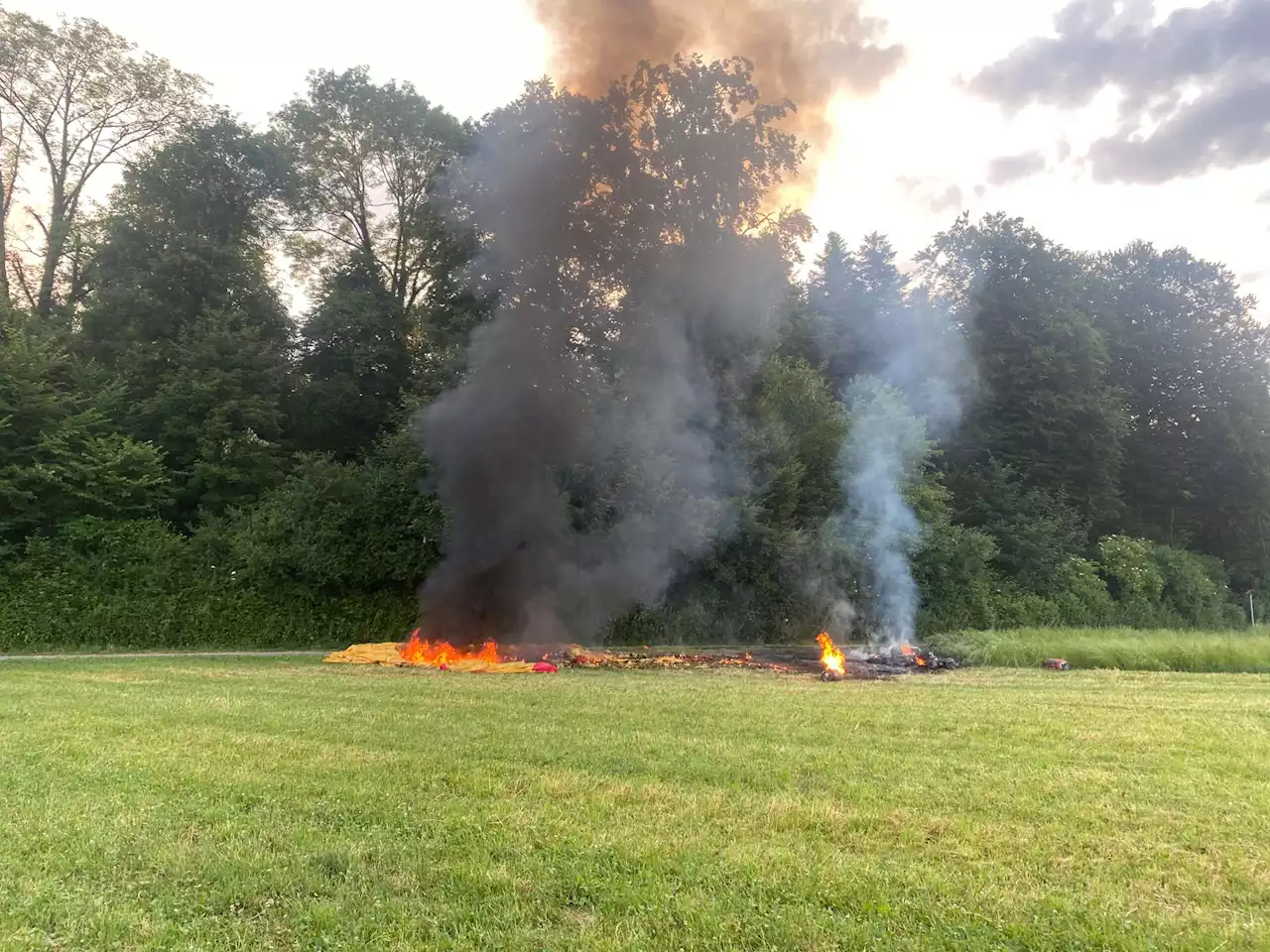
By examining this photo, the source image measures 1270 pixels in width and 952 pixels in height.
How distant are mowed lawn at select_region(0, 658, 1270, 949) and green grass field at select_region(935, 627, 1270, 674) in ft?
18.9

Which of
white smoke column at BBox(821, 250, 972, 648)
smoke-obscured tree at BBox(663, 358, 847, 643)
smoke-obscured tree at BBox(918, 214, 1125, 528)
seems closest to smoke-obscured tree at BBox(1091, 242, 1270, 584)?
smoke-obscured tree at BBox(918, 214, 1125, 528)

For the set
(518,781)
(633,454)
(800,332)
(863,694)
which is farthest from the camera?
(800,332)

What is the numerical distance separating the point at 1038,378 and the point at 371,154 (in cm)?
2518

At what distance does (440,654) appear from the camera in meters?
14.0

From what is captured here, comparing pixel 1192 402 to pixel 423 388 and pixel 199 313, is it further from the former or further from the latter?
pixel 199 313

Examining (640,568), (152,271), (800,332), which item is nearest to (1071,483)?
(800,332)

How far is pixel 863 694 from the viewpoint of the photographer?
33.4 ft

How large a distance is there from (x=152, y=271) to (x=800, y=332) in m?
20.1

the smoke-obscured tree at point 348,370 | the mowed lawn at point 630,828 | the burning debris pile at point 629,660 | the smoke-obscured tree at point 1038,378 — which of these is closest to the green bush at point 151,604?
the burning debris pile at point 629,660

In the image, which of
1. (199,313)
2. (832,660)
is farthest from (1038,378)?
(199,313)

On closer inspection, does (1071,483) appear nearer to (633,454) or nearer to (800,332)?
(800,332)

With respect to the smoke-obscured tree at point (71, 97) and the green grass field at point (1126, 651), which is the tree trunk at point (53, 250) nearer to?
the smoke-obscured tree at point (71, 97)

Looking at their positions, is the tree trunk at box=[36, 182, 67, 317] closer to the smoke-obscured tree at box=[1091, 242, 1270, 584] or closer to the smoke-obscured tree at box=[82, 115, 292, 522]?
the smoke-obscured tree at box=[82, 115, 292, 522]

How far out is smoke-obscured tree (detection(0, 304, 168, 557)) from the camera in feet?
59.9
